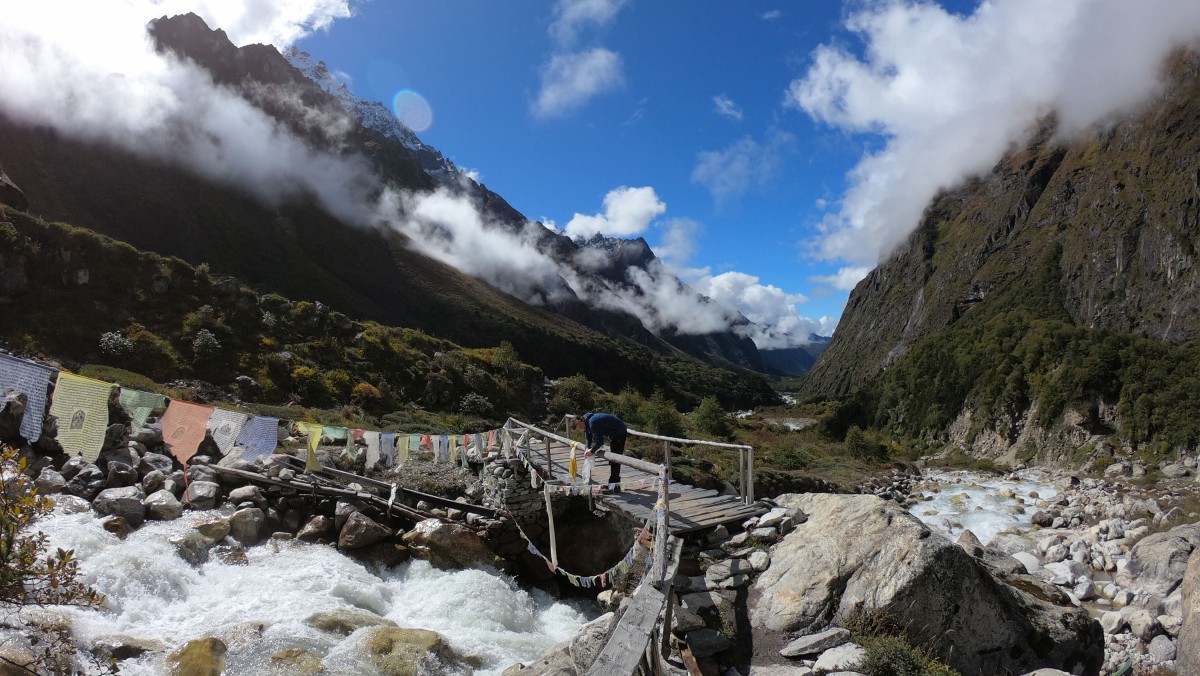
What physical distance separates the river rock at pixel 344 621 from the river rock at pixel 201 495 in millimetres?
5381

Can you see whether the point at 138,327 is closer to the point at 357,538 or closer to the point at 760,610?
the point at 357,538

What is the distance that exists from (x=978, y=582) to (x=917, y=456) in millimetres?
66324

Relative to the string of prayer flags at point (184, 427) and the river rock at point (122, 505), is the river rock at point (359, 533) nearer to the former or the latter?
the river rock at point (122, 505)

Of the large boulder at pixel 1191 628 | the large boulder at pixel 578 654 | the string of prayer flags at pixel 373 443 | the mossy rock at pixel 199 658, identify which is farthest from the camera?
the string of prayer flags at pixel 373 443

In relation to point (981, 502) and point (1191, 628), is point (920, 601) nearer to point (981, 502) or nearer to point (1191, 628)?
point (1191, 628)

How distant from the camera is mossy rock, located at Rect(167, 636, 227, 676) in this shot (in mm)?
8203

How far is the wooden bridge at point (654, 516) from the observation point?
474 cm

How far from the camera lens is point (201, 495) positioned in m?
13.2

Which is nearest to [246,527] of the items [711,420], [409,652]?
[409,652]

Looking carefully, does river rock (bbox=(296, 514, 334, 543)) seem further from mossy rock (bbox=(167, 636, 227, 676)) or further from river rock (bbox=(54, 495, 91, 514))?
mossy rock (bbox=(167, 636, 227, 676))

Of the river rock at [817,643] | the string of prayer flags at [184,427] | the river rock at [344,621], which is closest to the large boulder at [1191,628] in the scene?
the river rock at [817,643]

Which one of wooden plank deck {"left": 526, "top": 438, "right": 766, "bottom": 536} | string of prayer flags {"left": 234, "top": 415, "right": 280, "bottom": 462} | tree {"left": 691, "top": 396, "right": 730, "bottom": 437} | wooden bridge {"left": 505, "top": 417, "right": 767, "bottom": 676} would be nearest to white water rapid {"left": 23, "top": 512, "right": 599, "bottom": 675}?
string of prayer flags {"left": 234, "top": 415, "right": 280, "bottom": 462}

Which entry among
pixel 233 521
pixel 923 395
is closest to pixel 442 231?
pixel 923 395

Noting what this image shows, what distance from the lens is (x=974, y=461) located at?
53.2 metres
